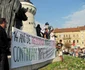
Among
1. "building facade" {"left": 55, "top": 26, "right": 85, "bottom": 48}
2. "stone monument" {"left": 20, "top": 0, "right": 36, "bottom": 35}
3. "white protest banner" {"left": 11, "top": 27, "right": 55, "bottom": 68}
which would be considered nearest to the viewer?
"white protest banner" {"left": 11, "top": 27, "right": 55, "bottom": 68}

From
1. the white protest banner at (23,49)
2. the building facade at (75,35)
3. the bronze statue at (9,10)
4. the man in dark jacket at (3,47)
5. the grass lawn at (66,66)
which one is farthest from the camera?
the building facade at (75,35)

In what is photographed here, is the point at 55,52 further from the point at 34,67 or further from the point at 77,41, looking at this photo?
the point at 77,41

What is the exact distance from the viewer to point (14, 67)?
8273 millimetres

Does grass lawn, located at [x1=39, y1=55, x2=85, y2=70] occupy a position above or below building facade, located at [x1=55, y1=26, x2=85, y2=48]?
below

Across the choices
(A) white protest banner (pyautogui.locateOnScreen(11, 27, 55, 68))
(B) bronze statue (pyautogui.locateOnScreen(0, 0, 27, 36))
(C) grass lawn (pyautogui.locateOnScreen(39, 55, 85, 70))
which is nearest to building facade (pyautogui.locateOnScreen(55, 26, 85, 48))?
(C) grass lawn (pyautogui.locateOnScreen(39, 55, 85, 70))

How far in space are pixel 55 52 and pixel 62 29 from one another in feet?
439

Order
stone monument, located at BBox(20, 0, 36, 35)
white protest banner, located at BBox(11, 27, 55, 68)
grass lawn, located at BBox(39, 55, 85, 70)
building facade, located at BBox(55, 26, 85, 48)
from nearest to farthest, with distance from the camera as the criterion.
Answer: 1. white protest banner, located at BBox(11, 27, 55, 68)
2. grass lawn, located at BBox(39, 55, 85, 70)
3. stone monument, located at BBox(20, 0, 36, 35)
4. building facade, located at BBox(55, 26, 85, 48)

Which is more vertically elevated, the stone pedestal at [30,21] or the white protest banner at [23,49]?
the stone pedestal at [30,21]

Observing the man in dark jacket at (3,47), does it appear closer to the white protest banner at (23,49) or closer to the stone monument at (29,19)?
the white protest banner at (23,49)

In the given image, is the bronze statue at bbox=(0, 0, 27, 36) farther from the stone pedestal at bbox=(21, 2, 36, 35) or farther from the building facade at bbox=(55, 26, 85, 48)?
the building facade at bbox=(55, 26, 85, 48)

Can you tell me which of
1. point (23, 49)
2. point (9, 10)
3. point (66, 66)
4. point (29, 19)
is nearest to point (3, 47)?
point (23, 49)

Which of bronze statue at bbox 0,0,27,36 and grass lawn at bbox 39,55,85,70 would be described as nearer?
bronze statue at bbox 0,0,27,36

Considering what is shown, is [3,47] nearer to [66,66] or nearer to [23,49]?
[23,49]

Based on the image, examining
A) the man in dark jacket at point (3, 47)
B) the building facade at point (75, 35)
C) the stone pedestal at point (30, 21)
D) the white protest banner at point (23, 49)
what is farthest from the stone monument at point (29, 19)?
the building facade at point (75, 35)
